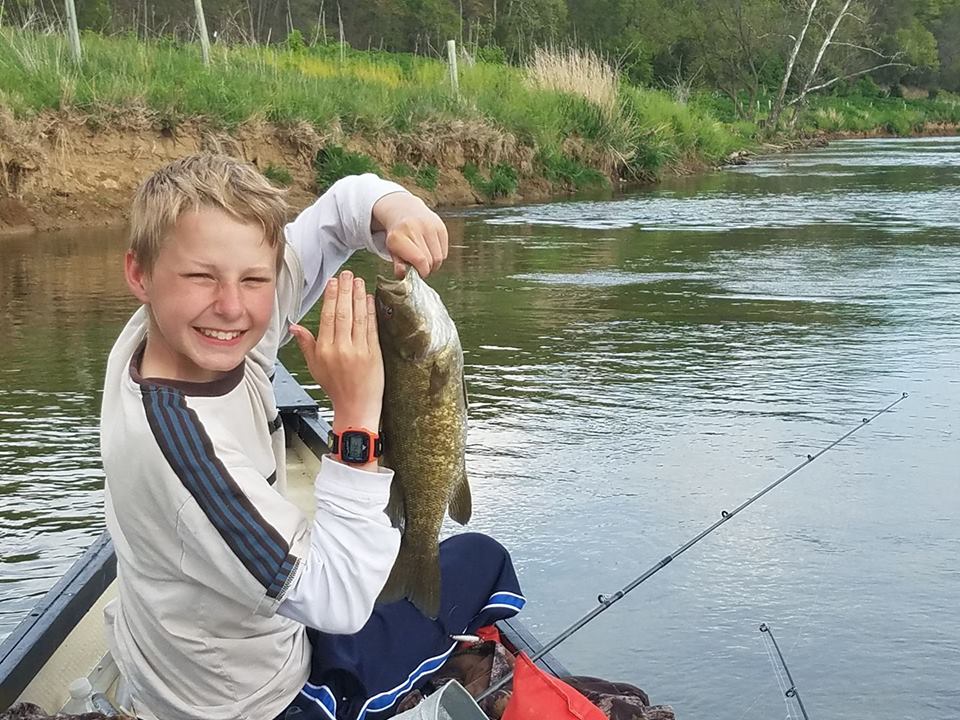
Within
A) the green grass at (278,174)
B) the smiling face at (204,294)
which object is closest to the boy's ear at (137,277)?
the smiling face at (204,294)

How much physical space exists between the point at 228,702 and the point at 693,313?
7.63 metres

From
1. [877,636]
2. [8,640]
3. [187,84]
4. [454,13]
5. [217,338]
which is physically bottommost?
[877,636]

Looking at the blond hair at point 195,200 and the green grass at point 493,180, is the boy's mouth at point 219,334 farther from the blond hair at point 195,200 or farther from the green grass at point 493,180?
the green grass at point 493,180

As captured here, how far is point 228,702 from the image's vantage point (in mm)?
2506

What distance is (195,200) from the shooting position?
2344 millimetres

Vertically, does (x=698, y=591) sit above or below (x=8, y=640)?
below

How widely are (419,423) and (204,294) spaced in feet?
1.57

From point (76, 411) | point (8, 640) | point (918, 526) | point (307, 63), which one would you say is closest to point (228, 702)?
point (8, 640)

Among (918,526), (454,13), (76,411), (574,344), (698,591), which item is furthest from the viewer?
(454,13)

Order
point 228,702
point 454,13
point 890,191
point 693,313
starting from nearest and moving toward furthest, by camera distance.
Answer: point 228,702 → point 693,313 → point 890,191 → point 454,13

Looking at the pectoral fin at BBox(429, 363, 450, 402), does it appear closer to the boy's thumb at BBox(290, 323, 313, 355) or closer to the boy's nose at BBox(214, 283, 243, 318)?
the boy's thumb at BBox(290, 323, 313, 355)

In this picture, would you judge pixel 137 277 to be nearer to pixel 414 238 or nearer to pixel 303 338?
pixel 303 338

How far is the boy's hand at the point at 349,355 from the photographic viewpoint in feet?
7.61

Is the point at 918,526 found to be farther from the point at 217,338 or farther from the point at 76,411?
the point at 76,411
